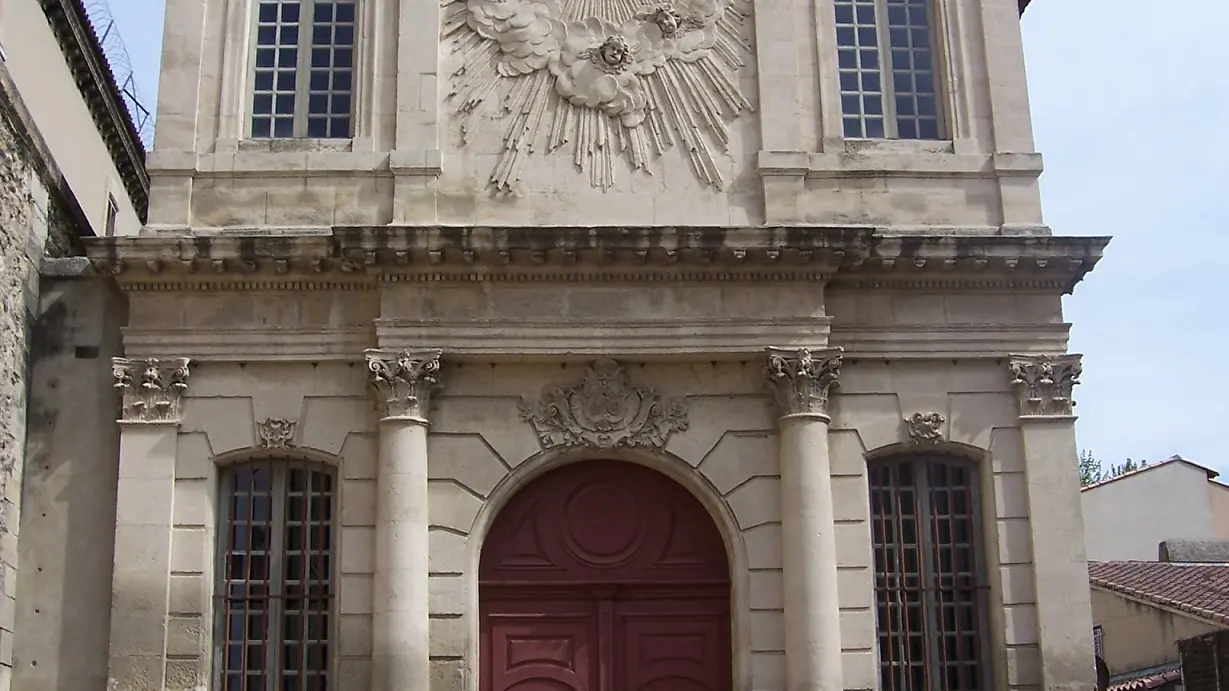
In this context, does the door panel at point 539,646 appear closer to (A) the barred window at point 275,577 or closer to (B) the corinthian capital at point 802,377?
(A) the barred window at point 275,577

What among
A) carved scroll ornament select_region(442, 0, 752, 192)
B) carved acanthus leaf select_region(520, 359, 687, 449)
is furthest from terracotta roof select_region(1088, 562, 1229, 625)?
carved scroll ornament select_region(442, 0, 752, 192)

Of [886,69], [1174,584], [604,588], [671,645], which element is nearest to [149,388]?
[604,588]

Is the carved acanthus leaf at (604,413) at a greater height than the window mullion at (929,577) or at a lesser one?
greater

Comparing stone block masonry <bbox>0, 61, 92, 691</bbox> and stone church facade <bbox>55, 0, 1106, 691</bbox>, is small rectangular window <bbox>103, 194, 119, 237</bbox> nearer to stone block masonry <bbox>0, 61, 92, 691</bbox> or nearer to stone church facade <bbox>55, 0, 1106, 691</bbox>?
stone block masonry <bbox>0, 61, 92, 691</bbox>

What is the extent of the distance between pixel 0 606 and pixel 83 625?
757 millimetres

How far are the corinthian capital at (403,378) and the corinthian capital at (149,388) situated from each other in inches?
72.1

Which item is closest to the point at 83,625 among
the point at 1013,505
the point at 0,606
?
the point at 0,606

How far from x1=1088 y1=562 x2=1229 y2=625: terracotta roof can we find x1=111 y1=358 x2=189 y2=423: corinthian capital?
13547mm

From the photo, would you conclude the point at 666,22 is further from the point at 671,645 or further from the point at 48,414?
the point at 48,414

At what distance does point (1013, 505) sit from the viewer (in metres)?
13.8

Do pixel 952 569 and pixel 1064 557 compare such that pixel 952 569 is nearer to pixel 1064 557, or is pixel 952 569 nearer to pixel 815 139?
pixel 1064 557

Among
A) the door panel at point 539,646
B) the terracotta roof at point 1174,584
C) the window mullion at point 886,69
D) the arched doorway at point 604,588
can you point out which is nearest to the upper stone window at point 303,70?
the arched doorway at point 604,588

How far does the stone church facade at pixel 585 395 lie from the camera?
13422 mm

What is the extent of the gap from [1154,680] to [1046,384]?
8.72 meters
